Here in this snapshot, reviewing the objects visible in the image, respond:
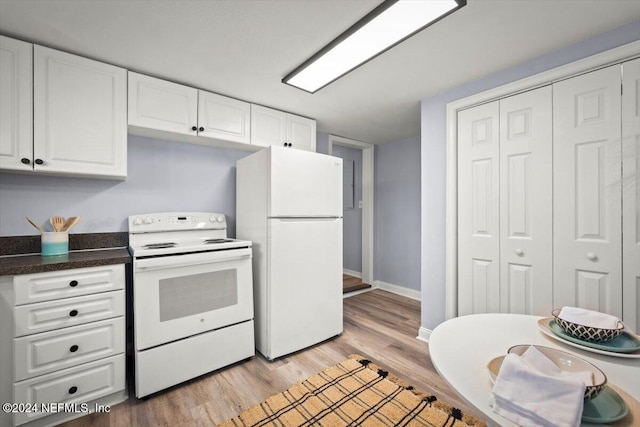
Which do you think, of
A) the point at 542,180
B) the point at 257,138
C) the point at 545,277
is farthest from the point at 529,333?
the point at 257,138

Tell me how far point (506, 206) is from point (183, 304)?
2.48 m

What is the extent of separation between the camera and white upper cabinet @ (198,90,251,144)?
2.33 metres

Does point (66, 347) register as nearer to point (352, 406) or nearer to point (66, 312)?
point (66, 312)

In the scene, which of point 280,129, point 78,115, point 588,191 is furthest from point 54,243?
point 588,191

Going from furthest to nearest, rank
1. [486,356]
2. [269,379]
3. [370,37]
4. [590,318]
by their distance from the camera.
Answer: [269,379] < [370,37] < [590,318] < [486,356]

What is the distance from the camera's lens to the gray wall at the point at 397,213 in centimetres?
384

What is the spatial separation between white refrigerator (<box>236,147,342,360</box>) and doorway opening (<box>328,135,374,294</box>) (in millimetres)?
1537

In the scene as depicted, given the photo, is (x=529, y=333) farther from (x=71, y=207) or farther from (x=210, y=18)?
(x=71, y=207)

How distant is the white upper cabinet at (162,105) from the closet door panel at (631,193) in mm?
2930

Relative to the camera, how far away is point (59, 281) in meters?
1.54

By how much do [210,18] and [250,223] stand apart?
4.93ft

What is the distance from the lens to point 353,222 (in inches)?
194

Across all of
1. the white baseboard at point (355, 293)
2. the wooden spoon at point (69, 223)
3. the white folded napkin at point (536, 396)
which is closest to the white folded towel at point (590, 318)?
the white folded napkin at point (536, 396)

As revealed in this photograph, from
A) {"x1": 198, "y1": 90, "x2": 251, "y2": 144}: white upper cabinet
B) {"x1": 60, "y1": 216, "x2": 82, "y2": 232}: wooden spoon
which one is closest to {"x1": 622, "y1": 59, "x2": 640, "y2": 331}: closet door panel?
{"x1": 198, "y1": 90, "x2": 251, "y2": 144}: white upper cabinet
